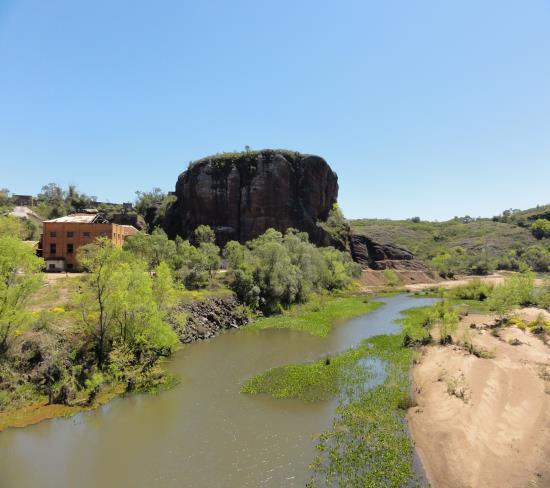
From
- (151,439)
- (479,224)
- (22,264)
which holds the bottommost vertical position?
(151,439)

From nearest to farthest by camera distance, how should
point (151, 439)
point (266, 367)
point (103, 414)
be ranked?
point (151, 439)
point (103, 414)
point (266, 367)

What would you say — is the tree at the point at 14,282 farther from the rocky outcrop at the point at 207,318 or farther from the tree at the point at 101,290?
the rocky outcrop at the point at 207,318

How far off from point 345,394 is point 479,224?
19437 cm

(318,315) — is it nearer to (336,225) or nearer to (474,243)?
(336,225)

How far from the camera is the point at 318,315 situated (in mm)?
53781

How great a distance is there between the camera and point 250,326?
46281mm

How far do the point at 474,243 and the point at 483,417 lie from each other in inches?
6257

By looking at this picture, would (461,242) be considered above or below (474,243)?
above

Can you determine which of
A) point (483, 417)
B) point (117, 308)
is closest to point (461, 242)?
point (483, 417)

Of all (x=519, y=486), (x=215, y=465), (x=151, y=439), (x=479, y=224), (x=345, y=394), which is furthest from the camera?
(x=479, y=224)

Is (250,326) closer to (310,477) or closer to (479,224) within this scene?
(310,477)

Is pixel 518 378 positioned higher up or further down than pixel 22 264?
further down

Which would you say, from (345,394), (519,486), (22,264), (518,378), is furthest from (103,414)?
(518,378)

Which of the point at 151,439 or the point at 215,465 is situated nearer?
the point at 215,465
